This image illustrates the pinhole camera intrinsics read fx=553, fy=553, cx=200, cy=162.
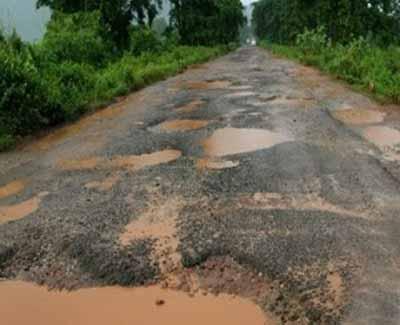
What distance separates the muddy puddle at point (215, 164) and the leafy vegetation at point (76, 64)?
2971 millimetres

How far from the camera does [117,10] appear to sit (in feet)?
70.8

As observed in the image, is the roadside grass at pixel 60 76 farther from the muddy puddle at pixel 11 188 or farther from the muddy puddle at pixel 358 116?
the muddy puddle at pixel 358 116

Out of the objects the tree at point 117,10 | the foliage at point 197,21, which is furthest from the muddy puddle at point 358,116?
the foliage at point 197,21

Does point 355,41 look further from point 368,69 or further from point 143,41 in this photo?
point 143,41

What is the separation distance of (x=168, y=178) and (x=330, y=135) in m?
2.30

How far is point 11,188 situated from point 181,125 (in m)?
2.87

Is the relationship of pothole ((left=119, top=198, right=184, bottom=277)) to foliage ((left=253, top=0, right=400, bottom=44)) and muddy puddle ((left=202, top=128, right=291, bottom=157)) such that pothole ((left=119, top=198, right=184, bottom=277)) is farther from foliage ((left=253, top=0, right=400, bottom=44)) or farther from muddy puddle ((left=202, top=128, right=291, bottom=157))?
foliage ((left=253, top=0, right=400, bottom=44))

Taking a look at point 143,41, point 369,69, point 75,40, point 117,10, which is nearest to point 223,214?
point 369,69

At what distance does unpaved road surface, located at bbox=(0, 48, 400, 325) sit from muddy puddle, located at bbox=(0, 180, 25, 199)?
1 centimetres

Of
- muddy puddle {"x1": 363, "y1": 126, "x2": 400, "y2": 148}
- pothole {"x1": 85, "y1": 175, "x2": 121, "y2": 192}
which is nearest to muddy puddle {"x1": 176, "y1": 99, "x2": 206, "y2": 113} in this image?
muddy puddle {"x1": 363, "y1": 126, "x2": 400, "y2": 148}

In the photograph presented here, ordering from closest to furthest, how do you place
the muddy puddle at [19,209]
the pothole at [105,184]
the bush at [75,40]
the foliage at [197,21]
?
the muddy puddle at [19,209] → the pothole at [105,184] → the bush at [75,40] → the foliage at [197,21]

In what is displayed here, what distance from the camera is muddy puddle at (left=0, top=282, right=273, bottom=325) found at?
2.90m

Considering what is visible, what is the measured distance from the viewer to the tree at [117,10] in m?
21.1

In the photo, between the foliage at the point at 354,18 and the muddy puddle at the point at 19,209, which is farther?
the foliage at the point at 354,18
